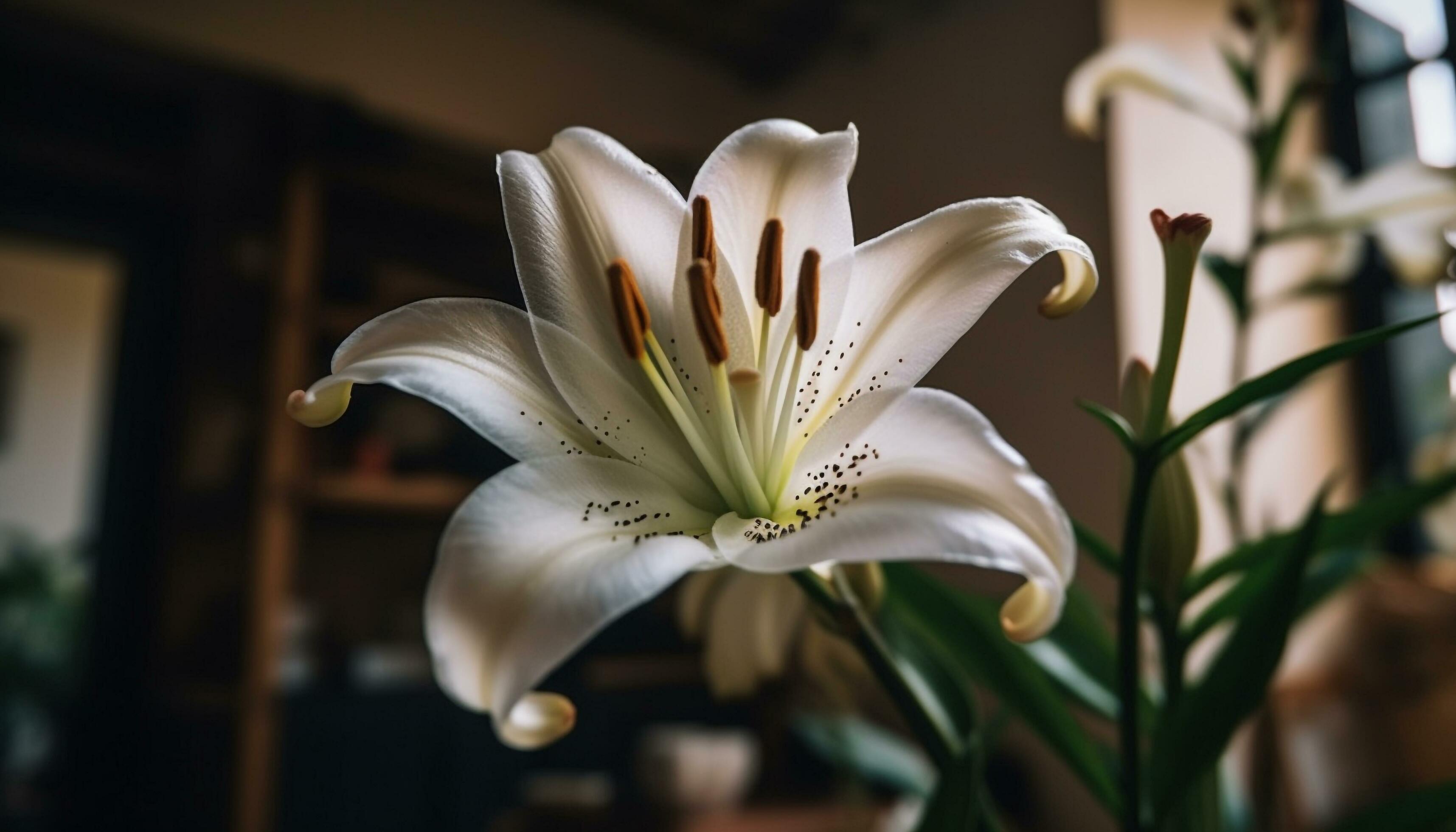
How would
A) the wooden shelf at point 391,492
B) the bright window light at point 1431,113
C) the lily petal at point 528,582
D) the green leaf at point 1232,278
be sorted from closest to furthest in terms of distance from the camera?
the lily petal at point 528,582, the green leaf at point 1232,278, the bright window light at point 1431,113, the wooden shelf at point 391,492

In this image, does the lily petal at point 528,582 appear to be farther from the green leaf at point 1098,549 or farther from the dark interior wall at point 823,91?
the dark interior wall at point 823,91

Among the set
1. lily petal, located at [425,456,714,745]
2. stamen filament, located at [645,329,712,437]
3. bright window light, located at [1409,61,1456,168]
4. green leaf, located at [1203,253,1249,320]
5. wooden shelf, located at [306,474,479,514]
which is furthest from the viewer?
wooden shelf, located at [306,474,479,514]

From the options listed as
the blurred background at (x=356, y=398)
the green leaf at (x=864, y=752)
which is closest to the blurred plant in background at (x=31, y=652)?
the blurred background at (x=356, y=398)

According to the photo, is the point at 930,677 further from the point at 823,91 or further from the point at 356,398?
the point at 823,91

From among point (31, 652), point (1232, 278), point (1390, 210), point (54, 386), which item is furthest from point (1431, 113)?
point (31, 652)

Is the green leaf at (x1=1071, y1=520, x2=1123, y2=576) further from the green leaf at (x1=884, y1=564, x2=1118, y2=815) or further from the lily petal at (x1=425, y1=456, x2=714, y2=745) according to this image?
the lily petal at (x1=425, y1=456, x2=714, y2=745)

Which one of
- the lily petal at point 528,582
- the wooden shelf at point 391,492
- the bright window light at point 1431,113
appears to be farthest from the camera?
the wooden shelf at point 391,492

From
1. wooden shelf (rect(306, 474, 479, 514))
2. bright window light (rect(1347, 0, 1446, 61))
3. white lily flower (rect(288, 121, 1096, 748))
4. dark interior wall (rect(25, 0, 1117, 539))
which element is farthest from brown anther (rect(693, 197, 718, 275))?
bright window light (rect(1347, 0, 1446, 61))
